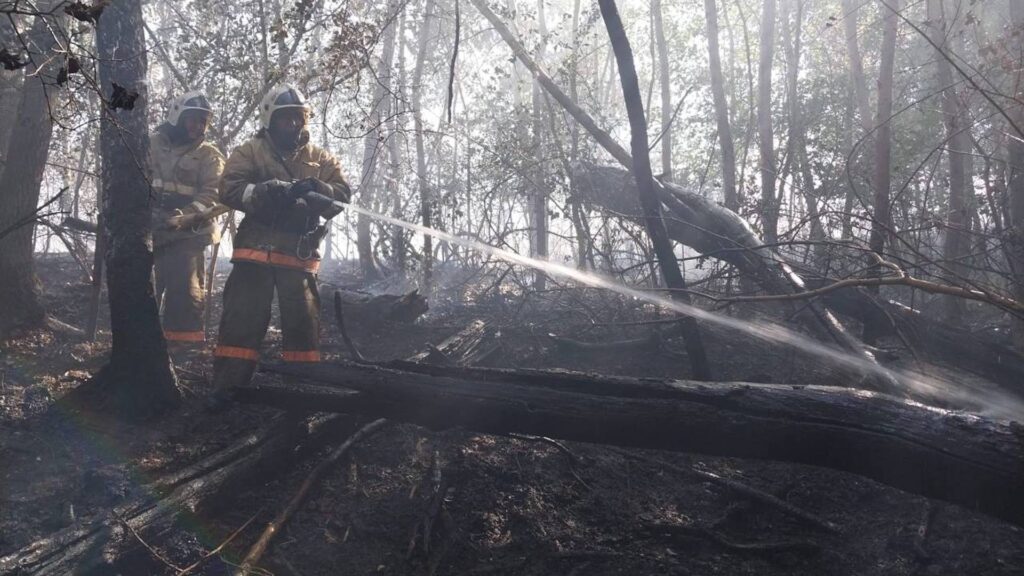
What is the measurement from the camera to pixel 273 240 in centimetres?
450

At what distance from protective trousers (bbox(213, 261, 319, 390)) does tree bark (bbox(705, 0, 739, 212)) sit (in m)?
5.53

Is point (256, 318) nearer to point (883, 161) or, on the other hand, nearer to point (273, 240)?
point (273, 240)

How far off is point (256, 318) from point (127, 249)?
2.90ft

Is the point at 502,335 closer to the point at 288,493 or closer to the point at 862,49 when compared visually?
the point at 288,493

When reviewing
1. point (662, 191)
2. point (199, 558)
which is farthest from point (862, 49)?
point (199, 558)

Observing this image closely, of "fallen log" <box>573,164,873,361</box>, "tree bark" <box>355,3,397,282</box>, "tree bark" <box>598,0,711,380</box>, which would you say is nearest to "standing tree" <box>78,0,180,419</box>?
"tree bark" <box>598,0,711,380</box>

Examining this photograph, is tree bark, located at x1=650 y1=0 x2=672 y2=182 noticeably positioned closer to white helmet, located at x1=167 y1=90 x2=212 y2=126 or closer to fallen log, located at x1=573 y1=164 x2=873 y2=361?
fallen log, located at x1=573 y1=164 x2=873 y2=361

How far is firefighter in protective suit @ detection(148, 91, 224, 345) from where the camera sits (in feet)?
18.3

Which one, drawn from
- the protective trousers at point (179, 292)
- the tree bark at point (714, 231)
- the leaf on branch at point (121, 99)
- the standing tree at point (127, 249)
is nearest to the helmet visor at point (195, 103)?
the protective trousers at point (179, 292)

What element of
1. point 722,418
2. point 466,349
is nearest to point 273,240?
point 466,349

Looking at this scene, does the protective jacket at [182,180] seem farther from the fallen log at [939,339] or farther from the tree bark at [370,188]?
the fallen log at [939,339]

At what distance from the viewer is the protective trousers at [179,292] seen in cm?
564

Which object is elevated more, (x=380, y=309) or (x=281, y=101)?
(x=281, y=101)

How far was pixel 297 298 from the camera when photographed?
4539mm
